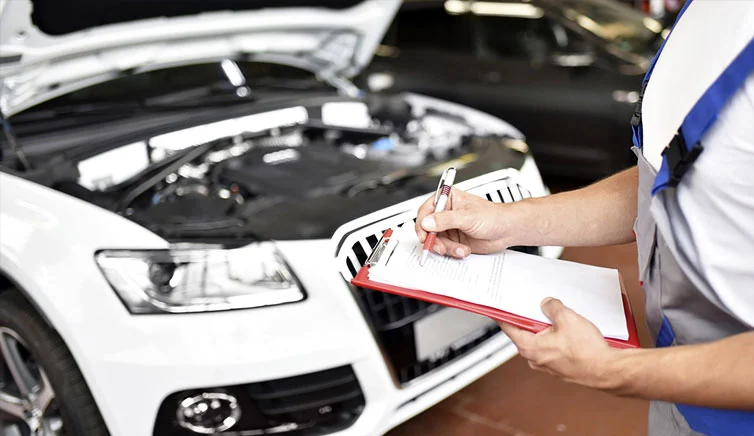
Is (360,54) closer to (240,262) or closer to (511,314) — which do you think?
(240,262)

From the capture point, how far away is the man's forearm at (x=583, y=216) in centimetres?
104

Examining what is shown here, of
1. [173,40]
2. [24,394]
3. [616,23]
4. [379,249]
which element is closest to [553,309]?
[379,249]

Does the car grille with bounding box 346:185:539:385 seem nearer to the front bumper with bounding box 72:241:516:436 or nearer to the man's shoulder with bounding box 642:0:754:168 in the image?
the front bumper with bounding box 72:241:516:436

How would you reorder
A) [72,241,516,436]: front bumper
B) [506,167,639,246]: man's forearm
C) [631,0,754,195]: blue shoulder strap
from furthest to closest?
[72,241,516,436]: front bumper
[506,167,639,246]: man's forearm
[631,0,754,195]: blue shoulder strap

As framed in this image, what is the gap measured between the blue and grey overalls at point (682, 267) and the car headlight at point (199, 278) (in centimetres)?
80

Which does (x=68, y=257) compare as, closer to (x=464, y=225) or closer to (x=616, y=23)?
(x=464, y=225)

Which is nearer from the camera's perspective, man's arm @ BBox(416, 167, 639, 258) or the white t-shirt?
the white t-shirt

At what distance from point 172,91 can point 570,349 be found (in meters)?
1.85

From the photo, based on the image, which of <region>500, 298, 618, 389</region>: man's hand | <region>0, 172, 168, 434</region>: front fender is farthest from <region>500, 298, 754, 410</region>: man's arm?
<region>0, 172, 168, 434</region>: front fender

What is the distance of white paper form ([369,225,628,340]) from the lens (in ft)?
2.89

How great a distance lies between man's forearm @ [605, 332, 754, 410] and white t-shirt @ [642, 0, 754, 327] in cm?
5

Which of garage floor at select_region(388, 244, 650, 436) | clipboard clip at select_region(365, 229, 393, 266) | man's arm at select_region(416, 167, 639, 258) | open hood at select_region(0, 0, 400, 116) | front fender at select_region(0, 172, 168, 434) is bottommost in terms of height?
garage floor at select_region(388, 244, 650, 436)

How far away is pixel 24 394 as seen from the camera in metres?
1.66

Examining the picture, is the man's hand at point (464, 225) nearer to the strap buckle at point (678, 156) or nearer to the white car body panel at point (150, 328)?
the strap buckle at point (678, 156)
